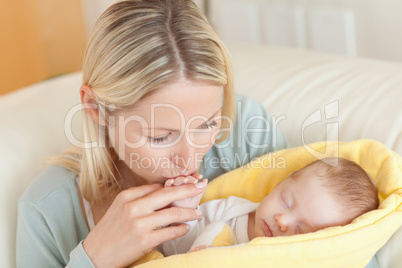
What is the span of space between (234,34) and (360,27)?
2.27 feet

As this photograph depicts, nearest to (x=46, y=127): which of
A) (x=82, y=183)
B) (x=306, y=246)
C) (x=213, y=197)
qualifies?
(x=82, y=183)

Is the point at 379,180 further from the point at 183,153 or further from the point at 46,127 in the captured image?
the point at 46,127

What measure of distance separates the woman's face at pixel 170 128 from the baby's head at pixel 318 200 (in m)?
0.24

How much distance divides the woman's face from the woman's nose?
242mm

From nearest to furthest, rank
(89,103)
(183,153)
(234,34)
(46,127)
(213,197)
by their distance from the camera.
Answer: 1. (183,153)
2. (89,103)
3. (213,197)
4. (46,127)
5. (234,34)

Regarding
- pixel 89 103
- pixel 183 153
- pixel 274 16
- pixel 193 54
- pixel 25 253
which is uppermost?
pixel 274 16

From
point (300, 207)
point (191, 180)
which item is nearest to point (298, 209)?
point (300, 207)

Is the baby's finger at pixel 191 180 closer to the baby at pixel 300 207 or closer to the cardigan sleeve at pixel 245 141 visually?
the baby at pixel 300 207

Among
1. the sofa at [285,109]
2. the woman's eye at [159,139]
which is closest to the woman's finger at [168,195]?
the woman's eye at [159,139]


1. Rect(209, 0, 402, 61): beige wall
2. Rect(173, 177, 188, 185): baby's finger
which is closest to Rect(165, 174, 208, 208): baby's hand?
Rect(173, 177, 188, 185): baby's finger

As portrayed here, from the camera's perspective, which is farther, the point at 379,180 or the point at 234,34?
the point at 234,34

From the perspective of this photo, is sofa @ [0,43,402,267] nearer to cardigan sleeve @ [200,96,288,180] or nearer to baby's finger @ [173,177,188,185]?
cardigan sleeve @ [200,96,288,180]

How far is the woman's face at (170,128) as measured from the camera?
47.4 inches

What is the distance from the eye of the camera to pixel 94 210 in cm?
145
